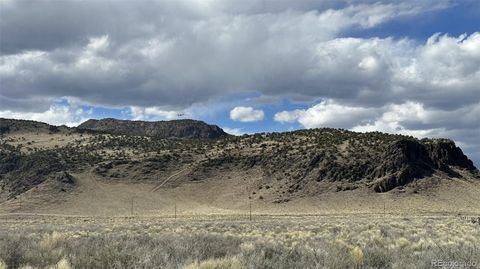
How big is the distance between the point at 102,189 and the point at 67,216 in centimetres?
1424

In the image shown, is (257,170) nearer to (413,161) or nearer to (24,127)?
(413,161)

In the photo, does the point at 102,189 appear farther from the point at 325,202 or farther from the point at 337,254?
the point at 337,254

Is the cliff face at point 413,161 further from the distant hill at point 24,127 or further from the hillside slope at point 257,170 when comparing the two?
the distant hill at point 24,127

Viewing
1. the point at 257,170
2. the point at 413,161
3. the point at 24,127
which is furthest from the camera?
the point at 24,127

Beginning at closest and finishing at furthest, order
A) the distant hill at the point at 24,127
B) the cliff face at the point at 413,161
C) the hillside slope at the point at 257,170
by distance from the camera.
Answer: the cliff face at the point at 413,161 < the hillside slope at the point at 257,170 < the distant hill at the point at 24,127

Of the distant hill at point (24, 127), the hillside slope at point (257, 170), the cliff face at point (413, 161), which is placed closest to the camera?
the cliff face at point (413, 161)

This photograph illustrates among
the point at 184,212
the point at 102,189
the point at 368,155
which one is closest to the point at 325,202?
the point at 368,155

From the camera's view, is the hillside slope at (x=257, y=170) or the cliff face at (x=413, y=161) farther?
the hillside slope at (x=257, y=170)

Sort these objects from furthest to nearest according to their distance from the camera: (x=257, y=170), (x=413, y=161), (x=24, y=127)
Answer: (x=24, y=127), (x=257, y=170), (x=413, y=161)

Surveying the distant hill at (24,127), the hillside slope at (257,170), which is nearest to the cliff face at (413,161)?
the hillside slope at (257,170)

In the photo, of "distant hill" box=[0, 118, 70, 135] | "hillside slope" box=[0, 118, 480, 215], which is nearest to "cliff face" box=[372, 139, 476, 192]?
"hillside slope" box=[0, 118, 480, 215]

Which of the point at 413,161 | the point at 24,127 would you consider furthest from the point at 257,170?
the point at 24,127

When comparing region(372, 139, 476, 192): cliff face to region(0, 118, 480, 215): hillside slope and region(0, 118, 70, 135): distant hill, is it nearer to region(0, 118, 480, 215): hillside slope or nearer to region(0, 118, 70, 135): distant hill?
region(0, 118, 480, 215): hillside slope

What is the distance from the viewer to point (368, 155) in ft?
325
